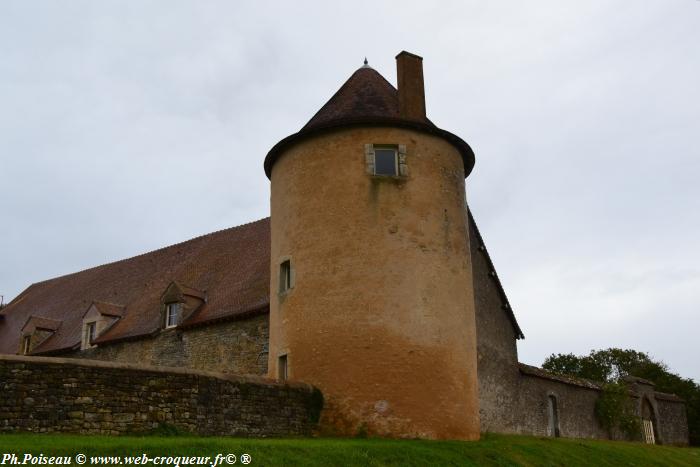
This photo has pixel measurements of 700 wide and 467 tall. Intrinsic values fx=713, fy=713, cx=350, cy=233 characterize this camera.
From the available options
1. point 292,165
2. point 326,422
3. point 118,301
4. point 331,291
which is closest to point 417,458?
point 326,422

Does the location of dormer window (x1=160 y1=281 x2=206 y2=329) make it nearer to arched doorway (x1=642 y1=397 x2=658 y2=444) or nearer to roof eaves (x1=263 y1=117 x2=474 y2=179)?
roof eaves (x1=263 y1=117 x2=474 y2=179)

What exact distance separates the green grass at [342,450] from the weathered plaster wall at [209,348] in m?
7.30

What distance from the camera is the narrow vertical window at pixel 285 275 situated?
16.7 m

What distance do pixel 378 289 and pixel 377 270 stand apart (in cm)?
42

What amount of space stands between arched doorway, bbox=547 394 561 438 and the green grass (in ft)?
22.8

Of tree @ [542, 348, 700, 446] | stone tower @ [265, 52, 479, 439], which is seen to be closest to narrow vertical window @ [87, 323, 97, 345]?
stone tower @ [265, 52, 479, 439]

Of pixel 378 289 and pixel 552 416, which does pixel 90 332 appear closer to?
pixel 378 289

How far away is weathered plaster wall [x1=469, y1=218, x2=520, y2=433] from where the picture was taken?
903 inches

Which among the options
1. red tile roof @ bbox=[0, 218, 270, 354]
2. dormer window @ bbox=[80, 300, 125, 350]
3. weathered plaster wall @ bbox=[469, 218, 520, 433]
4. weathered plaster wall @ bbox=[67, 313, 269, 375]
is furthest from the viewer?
dormer window @ bbox=[80, 300, 125, 350]

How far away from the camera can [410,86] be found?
17391mm

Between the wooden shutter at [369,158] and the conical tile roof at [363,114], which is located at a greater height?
the conical tile roof at [363,114]

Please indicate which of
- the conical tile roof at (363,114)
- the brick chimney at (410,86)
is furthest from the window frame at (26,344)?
the brick chimney at (410,86)

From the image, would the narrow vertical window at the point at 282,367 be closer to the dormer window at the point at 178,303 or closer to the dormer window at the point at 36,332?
the dormer window at the point at 178,303

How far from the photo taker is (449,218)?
16625 mm
